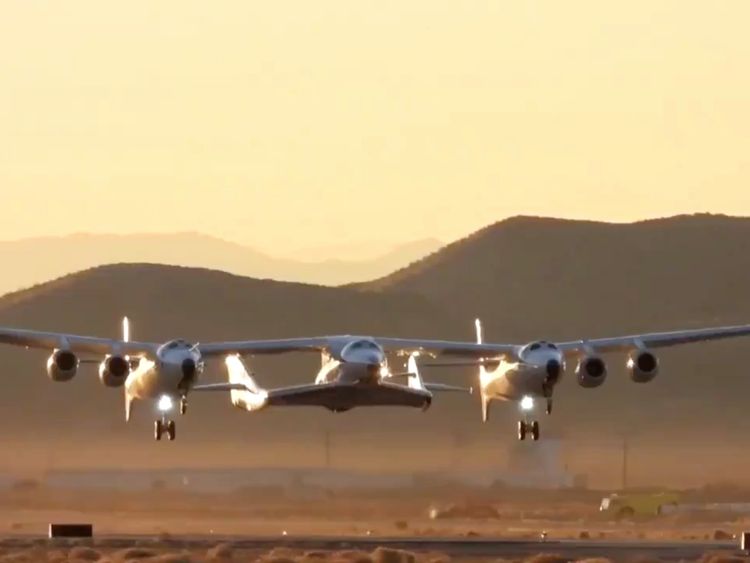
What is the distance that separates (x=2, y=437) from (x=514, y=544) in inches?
2721

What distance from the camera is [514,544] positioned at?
75.8 meters

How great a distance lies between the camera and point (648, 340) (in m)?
90.6

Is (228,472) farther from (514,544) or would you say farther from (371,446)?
(514,544)

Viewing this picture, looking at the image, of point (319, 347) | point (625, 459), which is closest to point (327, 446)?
point (625, 459)

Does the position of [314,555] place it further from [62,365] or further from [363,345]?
[62,365]

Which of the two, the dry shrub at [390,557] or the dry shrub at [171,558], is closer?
the dry shrub at [171,558]

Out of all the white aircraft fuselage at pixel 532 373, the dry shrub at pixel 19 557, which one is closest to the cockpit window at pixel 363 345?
the white aircraft fuselage at pixel 532 373

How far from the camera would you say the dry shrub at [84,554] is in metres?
68.1

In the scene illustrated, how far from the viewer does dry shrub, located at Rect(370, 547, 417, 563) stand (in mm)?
66562

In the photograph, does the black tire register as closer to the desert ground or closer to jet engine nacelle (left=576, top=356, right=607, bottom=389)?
the desert ground

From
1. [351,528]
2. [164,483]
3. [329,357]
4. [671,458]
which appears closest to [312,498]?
[164,483]

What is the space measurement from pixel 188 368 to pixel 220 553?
14.1 meters

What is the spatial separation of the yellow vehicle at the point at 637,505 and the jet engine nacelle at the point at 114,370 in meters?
25.5

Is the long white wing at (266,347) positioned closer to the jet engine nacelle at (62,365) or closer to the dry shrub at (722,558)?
the jet engine nacelle at (62,365)
